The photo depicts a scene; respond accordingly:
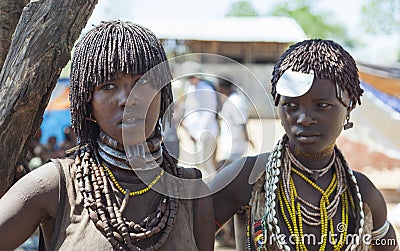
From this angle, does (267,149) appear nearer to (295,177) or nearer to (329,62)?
(295,177)

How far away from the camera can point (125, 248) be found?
191 centimetres

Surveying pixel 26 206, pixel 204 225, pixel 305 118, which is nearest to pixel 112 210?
pixel 26 206

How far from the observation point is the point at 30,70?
7.57 ft

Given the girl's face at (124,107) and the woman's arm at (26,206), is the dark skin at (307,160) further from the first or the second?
the woman's arm at (26,206)

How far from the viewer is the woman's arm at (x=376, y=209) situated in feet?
8.65

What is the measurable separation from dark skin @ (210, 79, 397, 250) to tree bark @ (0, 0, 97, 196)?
75 centimetres

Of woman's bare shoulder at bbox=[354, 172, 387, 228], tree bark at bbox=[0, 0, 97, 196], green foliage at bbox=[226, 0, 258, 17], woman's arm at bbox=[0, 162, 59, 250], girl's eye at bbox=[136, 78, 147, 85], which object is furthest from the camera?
green foliage at bbox=[226, 0, 258, 17]

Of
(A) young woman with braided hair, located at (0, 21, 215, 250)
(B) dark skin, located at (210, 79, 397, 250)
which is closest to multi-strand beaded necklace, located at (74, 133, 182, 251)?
(A) young woman with braided hair, located at (0, 21, 215, 250)

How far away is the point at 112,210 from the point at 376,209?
1.24 meters

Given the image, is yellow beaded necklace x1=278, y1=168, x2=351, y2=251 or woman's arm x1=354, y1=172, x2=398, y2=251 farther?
woman's arm x1=354, y1=172, x2=398, y2=251

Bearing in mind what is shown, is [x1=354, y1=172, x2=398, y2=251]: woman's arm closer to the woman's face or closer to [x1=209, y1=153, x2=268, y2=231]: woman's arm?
the woman's face

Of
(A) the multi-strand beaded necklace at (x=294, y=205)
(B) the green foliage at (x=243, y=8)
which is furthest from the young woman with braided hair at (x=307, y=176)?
(B) the green foliage at (x=243, y=8)

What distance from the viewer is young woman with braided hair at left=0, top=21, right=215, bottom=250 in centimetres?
188

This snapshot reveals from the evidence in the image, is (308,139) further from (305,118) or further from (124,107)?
(124,107)
